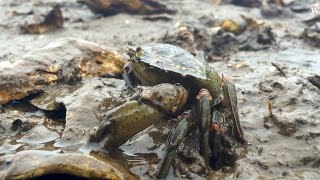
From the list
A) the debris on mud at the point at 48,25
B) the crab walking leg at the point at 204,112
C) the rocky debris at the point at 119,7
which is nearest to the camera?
the crab walking leg at the point at 204,112

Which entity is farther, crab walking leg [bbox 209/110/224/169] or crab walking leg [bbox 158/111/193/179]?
crab walking leg [bbox 209/110/224/169]

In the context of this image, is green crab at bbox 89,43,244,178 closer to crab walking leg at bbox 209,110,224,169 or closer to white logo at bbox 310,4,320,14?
crab walking leg at bbox 209,110,224,169

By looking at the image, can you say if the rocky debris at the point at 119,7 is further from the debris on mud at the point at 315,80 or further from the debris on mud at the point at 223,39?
the debris on mud at the point at 315,80

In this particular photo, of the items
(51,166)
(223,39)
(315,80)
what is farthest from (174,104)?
(223,39)

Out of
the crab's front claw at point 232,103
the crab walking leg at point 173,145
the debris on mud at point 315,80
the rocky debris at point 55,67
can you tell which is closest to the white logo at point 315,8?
the debris on mud at point 315,80

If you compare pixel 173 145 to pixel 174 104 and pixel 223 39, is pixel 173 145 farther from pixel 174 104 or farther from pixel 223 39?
pixel 223 39

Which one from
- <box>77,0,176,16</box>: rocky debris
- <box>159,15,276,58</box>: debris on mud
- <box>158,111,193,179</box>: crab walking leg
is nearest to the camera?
<box>158,111,193,179</box>: crab walking leg

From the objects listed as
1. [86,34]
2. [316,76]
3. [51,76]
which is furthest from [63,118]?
[86,34]

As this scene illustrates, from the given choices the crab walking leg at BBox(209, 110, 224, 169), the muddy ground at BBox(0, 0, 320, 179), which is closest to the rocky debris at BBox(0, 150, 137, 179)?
the muddy ground at BBox(0, 0, 320, 179)
